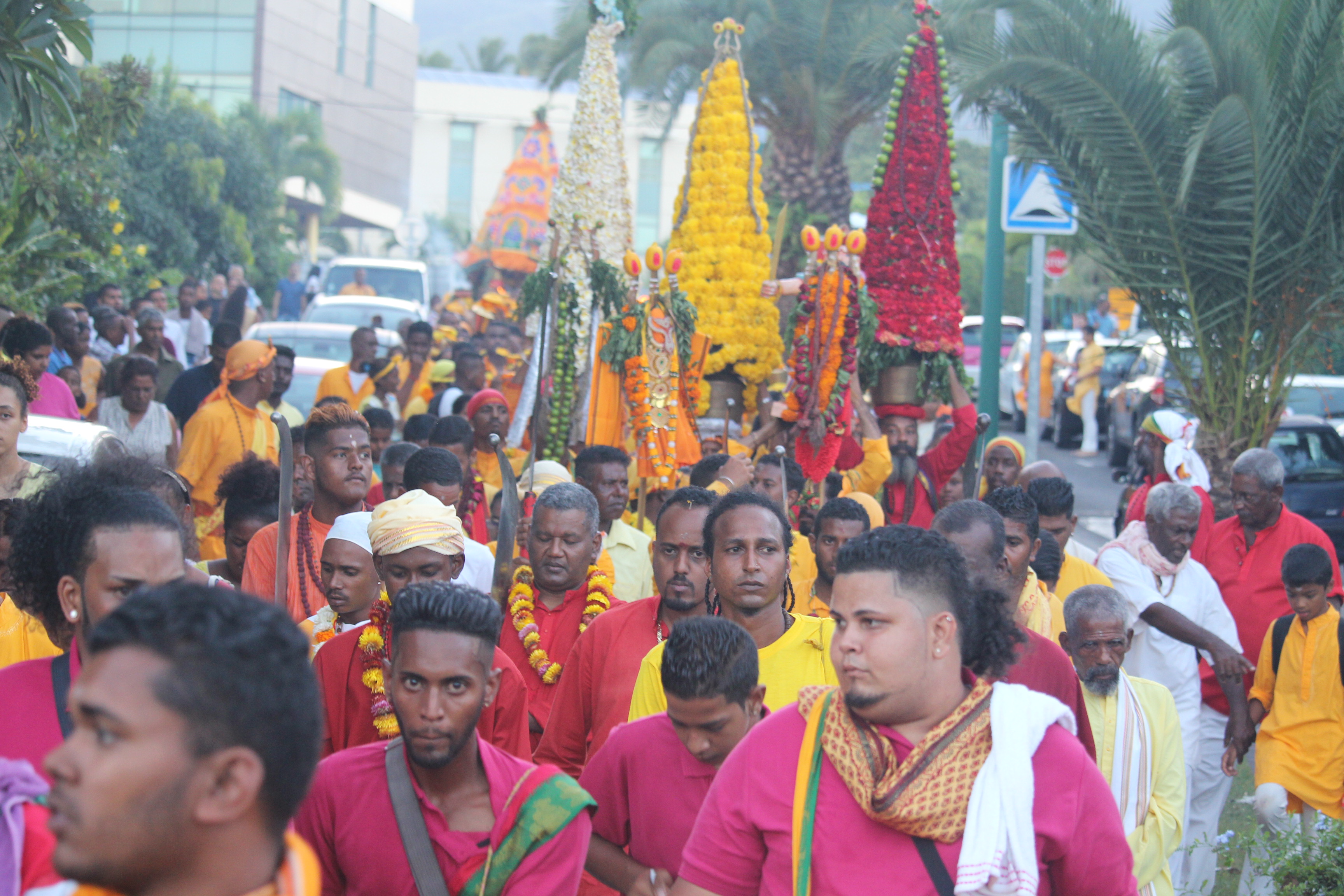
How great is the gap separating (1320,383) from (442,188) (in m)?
54.9

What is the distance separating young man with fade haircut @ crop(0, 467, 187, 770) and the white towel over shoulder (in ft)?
5.64

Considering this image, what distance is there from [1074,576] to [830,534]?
1186mm

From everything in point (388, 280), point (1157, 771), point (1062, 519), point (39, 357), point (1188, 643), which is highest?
point (388, 280)

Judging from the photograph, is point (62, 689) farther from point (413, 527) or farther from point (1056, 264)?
point (1056, 264)

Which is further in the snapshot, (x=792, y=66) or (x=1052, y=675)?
(x=792, y=66)

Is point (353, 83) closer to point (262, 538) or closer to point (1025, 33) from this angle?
point (1025, 33)

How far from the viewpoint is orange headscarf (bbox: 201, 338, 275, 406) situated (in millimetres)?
7754

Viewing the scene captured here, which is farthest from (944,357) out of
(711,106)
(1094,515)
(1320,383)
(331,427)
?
(1320,383)

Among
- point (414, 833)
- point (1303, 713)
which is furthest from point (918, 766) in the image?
point (1303, 713)

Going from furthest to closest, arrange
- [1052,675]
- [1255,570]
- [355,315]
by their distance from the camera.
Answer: [355,315], [1255,570], [1052,675]

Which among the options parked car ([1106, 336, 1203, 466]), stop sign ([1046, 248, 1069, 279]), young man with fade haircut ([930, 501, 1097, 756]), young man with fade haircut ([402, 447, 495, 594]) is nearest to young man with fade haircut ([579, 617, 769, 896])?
young man with fade haircut ([930, 501, 1097, 756])

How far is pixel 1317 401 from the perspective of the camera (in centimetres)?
1645

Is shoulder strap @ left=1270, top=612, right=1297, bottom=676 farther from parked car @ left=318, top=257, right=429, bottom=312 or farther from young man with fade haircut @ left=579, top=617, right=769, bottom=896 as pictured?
parked car @ left=318, top=257, right=429, bottom=312

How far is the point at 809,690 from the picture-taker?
9.27 feet
